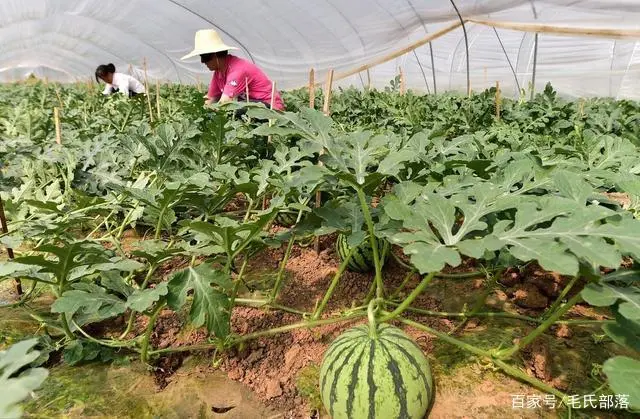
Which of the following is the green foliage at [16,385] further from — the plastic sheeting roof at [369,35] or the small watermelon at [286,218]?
the plastic sheeting roof at [369,35]

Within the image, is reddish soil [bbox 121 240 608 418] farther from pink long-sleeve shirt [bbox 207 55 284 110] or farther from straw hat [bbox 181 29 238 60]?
straw hat [bbox 181 29 238 60]

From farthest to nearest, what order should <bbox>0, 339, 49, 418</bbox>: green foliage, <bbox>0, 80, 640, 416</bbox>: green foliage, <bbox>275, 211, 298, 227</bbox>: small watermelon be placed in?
<bbox>275, 211, 298, 227</bbox>: small watermelon < <bbox>0, 80, 640, 416</bbox>: green foliage < <bbox>0, 339, 49, 418</bbox>: green foliage

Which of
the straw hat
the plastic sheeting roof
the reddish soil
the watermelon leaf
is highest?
the plastic sheeting roof

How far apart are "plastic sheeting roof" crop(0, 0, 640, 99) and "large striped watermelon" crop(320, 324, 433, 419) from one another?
269 inches

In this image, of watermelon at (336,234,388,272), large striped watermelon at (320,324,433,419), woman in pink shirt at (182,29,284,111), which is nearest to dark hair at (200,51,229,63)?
woman in pink shirt at (182,29,284,111)

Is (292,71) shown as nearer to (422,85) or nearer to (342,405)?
(422,85)

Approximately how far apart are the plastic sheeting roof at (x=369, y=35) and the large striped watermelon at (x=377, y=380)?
22.4 ft

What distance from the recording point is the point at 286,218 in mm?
2752

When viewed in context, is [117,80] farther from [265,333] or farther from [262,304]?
[265,333]

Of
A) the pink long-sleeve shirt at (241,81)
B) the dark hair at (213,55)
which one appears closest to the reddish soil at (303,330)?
the pink long-sleeve shirt at (241,81)

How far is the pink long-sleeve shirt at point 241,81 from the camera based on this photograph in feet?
15.3

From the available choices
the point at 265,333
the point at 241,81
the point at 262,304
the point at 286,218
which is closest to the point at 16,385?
the point at 265,333

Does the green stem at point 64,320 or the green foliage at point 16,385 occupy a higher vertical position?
the green foliage at point 16,385

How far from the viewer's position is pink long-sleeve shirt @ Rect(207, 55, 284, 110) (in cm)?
467
